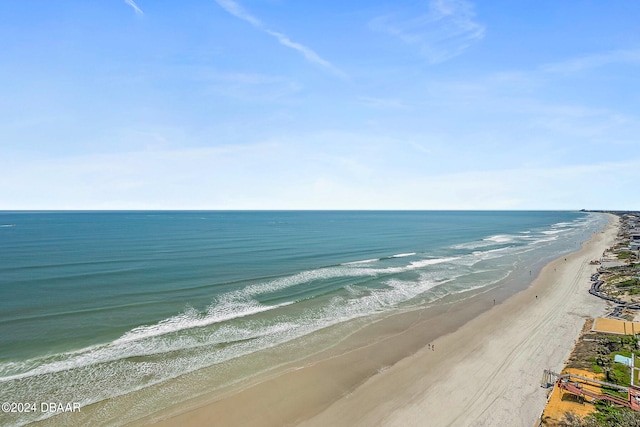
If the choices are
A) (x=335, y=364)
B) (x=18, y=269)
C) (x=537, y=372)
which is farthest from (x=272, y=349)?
(x=18, y=269)

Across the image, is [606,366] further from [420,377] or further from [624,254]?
[624,254]

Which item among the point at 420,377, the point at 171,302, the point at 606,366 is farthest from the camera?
the point at 171,302

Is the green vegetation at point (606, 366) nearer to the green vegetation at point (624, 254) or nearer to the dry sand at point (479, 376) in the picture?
the dry sand at point (479, 376)

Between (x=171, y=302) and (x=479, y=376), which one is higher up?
(x=171, y=302)

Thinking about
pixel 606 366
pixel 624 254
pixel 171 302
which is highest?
pixel 624 254

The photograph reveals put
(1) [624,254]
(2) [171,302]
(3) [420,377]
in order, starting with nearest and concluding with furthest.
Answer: (3) [420,377] → (2) [171,302] → (1) [624,254]

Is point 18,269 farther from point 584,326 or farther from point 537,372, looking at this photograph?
point 584,326

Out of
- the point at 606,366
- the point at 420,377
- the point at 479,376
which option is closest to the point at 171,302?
the point at 420,377

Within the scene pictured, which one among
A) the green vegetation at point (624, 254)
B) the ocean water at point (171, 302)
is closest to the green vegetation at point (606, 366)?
the ocean water at point (171, 302)
